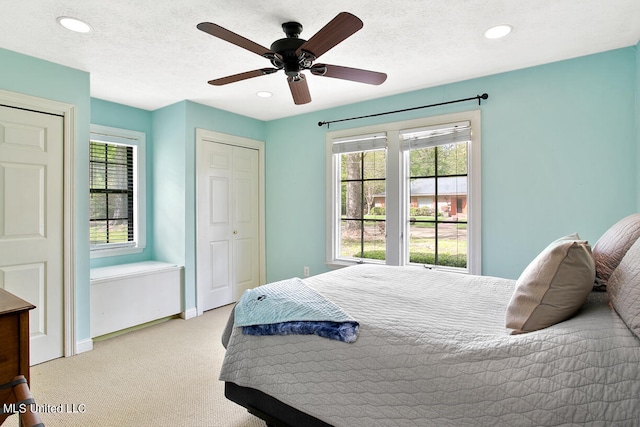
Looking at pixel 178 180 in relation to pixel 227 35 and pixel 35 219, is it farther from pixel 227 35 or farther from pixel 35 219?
pixel 227 35

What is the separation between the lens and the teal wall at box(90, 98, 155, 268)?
12.3 feet

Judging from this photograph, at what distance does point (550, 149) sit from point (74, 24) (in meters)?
3.61

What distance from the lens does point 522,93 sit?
296cm

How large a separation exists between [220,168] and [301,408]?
128 inches

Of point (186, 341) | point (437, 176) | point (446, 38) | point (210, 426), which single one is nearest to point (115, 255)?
point (186, 341)

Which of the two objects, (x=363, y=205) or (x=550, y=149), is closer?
(x=550, y=149)

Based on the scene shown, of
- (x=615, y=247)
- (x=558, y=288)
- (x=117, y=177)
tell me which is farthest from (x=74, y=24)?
(x=615, y=247)

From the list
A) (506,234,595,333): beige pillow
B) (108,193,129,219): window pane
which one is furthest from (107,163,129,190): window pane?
(506,234,595,333): beige pillow

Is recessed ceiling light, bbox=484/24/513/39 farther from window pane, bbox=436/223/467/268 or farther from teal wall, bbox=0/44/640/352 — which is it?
window pane, bbox=436/223/467/268

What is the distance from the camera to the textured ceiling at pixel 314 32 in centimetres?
204

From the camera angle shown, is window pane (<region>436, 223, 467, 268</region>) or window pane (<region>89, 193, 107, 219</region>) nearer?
window pane (<region>436, 223, 467, 268</region>)

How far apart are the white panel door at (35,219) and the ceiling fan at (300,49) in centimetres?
160

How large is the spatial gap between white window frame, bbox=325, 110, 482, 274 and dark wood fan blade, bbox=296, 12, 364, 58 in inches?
72.2

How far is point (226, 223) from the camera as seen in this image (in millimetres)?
4309
